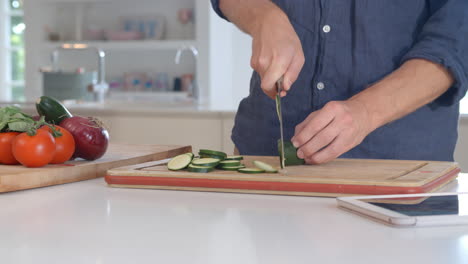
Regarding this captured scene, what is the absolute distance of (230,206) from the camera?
→ 103 cm

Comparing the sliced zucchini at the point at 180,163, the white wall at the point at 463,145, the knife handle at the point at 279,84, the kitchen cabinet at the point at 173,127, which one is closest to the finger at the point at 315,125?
the knife handle at the point at 279,84

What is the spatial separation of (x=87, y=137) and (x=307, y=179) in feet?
1.82

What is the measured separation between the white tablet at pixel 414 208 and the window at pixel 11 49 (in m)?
7.55

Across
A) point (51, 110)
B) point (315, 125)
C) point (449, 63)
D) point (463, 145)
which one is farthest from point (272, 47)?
point (463, 145)

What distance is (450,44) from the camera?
1440mm

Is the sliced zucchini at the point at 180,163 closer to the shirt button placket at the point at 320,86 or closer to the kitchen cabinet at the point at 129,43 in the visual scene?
the shirt button placket at the point at 320,86

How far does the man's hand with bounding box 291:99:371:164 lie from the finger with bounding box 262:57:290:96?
5.2 inches

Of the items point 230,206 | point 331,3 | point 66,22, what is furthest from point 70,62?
point 230,206

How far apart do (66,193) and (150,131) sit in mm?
2399

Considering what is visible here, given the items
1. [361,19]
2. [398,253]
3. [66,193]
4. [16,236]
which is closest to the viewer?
[398,253]

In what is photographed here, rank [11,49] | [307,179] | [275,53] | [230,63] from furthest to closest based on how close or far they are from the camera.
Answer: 1. [11,49]
2. [230,63]
3. [275,53]
4. [307,179]

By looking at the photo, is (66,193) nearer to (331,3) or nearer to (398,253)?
(398,253)

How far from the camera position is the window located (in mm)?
8062

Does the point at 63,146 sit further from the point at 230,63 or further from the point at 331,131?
the point at 230,63
